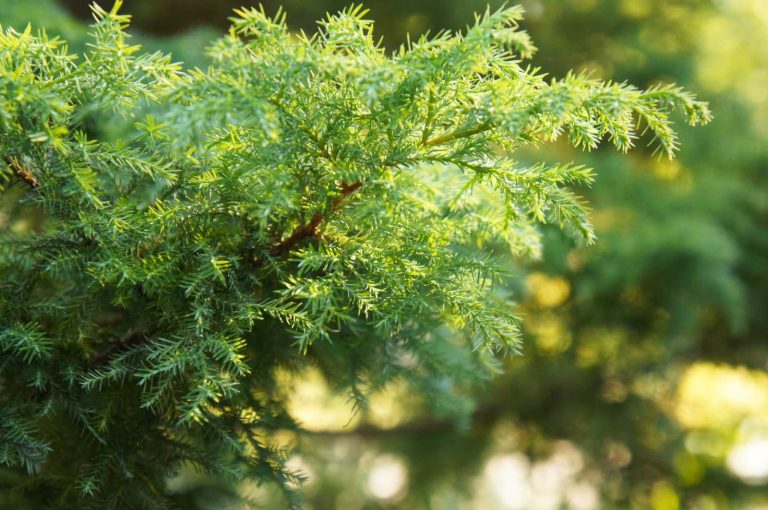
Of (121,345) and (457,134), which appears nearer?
(457,134)

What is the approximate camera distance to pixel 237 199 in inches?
28.8

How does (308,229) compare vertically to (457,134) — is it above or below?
below

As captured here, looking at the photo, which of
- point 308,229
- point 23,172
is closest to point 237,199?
point 308,229

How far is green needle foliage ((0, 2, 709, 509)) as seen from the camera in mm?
658

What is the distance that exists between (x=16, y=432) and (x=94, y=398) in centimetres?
9

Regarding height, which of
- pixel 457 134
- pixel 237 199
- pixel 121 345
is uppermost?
pixel 457 134

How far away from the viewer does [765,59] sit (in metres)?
3.81

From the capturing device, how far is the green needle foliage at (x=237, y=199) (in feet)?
2.16

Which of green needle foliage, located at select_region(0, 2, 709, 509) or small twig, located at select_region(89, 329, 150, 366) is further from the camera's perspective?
small twig, located at select_region(89, 329, 150, 366)

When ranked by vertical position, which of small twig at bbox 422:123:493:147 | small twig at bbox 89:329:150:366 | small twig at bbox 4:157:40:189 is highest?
small twig at bbox 422:123:493:147

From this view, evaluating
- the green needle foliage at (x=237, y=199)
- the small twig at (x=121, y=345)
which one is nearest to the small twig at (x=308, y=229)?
the green needle foliage at (x=237, y=199)

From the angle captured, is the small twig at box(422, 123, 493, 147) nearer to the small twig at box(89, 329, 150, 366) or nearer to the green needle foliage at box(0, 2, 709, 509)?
the green needle foliage at box(0, 2, 709, 509)

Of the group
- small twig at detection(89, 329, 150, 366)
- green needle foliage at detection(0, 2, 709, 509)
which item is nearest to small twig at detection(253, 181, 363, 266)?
green needle foliage at detection(0, 2, 709, 509)

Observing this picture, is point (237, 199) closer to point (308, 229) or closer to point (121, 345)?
point (308, 229)
